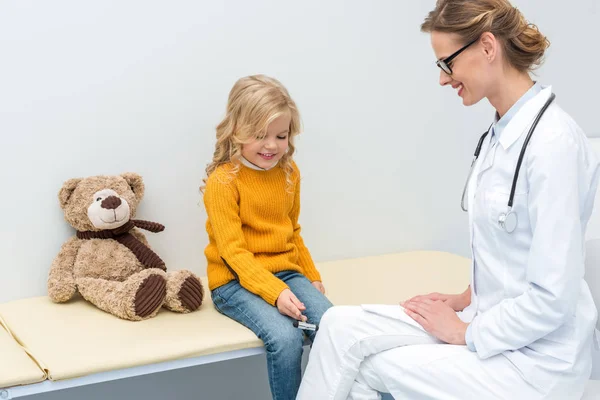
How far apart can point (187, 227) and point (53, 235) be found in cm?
40

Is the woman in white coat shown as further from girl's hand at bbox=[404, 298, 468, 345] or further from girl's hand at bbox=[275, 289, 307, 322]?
girl's hand at bbox=[275, 289, 307, 322]

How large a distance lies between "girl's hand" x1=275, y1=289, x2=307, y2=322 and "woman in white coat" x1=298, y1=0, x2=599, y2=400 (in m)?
0.20

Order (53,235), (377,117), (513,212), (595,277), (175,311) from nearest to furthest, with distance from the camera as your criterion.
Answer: (513,212)
(595,277)
(175,311)
(53,235)
(377,117)

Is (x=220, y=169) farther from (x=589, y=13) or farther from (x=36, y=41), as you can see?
(x=589, y=13)

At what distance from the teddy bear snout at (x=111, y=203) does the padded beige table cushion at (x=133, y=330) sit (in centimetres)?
28

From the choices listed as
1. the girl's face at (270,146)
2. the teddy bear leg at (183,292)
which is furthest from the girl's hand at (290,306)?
the girl's face at (270,146)

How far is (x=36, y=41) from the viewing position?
82.3 inches

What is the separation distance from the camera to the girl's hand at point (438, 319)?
1.63m

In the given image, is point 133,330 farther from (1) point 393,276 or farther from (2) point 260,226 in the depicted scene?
(1) point 393,276

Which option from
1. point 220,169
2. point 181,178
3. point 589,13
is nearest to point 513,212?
point 220,169

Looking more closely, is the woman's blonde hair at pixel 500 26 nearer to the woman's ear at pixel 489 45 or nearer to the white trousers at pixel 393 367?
the woman's ear at pixel 489 45

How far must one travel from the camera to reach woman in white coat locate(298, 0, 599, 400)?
56.8 inches

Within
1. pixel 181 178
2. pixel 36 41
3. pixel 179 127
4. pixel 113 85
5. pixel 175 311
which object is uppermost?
pixel 36 41

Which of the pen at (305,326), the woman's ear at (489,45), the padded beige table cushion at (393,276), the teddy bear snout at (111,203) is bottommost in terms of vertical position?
the padded beige table cushion at (393,276)
